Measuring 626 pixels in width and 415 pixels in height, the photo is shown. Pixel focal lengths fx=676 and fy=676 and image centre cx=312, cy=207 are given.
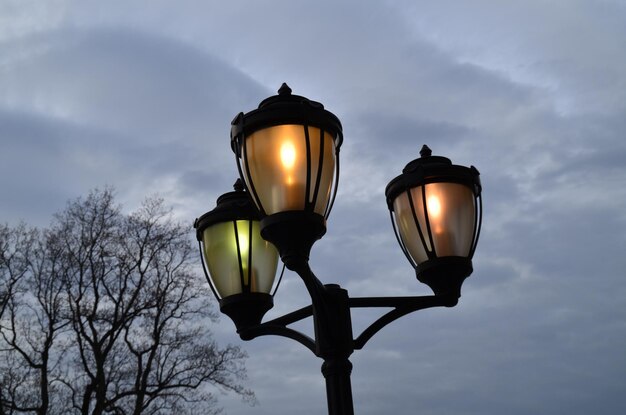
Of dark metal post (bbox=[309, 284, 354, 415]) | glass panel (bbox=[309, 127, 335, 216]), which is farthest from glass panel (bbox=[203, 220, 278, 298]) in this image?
glass panel (bbox=[309, 127, 335, 216])

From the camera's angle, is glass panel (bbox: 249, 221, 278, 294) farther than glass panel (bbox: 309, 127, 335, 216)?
Yes

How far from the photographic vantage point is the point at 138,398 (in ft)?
55.9

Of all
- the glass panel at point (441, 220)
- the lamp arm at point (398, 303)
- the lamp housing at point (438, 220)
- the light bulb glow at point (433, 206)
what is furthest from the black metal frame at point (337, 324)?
the light bulb glow at point (433, 206)

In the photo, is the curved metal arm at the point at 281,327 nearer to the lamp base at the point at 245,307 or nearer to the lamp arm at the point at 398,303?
the lamp base at the point at 245,307

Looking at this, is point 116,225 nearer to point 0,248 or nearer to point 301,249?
point 0,248

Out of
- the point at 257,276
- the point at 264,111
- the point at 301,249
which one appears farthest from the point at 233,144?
the point at 257,276

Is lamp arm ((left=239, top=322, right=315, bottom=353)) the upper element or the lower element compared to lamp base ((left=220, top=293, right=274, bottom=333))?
lower

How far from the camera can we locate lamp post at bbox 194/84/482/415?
249 centimetres

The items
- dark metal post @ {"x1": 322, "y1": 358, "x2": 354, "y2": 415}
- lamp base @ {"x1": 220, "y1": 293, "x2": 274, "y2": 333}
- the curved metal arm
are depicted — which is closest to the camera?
dark metal post @ {"x1": 322, "y1": 358, "x2": 354, "y2": 415}

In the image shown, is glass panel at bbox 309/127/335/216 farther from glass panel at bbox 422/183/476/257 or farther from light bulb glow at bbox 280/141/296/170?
glass panel at bbox 422/183/476/257

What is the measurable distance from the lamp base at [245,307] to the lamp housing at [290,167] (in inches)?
27.9

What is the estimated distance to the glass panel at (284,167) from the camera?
2.48 m

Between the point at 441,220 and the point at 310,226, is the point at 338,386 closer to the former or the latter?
the point at 310,226

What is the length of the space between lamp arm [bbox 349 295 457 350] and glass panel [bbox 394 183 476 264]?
17 centimetres
